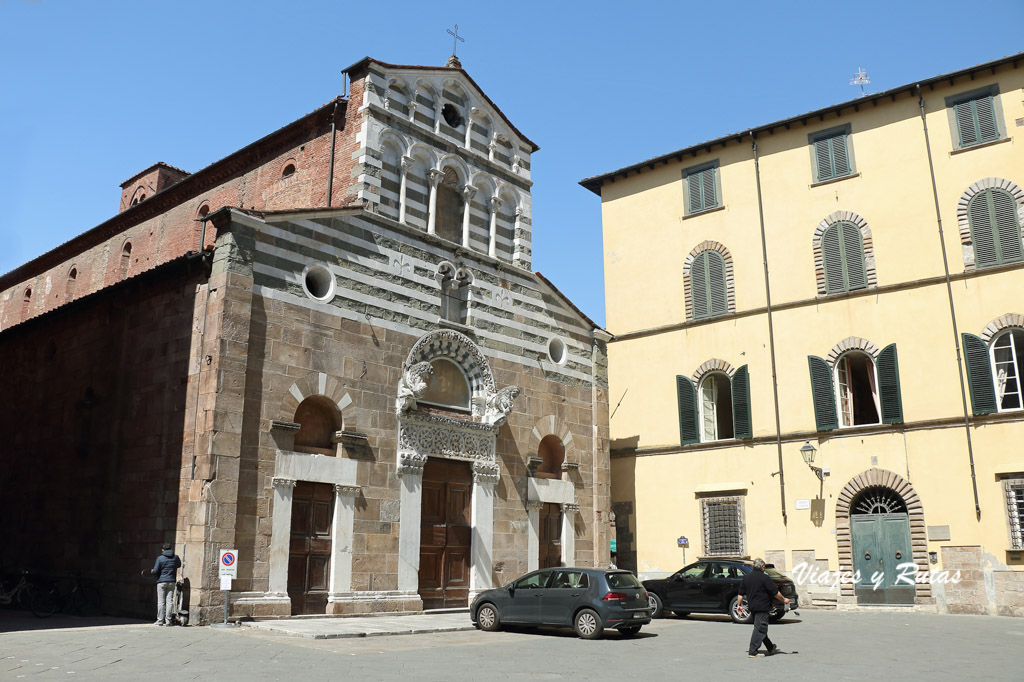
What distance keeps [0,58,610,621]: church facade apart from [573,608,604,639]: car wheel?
495cm

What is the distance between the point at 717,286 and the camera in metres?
25.9

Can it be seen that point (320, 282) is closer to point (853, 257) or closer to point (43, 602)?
point (43, 602)

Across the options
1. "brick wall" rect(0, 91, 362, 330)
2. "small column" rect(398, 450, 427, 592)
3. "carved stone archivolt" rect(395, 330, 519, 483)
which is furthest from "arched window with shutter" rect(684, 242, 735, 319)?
"brick wall" rect(0, 91, 362, 330)

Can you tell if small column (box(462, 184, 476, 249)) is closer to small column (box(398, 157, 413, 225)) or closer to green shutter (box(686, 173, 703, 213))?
small column (box(398, 157, 413, 225))

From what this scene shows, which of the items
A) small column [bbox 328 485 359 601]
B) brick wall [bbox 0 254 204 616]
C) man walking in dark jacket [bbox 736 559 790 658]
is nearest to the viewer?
man walking in dark jacket [bbox 736 559 790 658]

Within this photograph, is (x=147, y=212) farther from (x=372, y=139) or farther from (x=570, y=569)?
(x=570, y=569)

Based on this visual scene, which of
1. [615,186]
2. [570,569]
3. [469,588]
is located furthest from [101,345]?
[615,186]

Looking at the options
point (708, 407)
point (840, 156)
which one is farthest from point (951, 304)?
point (708, 407)

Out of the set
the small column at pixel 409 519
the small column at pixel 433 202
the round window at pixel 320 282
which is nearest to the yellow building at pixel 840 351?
the small column at pixel 433 202

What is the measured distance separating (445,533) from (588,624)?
5799 millimetres

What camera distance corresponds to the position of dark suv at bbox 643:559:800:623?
19484 mm

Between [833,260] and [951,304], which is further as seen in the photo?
[833,260]

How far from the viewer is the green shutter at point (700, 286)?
26.1 m

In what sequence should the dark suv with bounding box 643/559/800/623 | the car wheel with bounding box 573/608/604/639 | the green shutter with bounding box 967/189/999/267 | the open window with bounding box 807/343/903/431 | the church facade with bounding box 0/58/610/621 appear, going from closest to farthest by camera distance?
the car wheel with bounding box 573/608/604/639, the church facade with bounding box 0/58/610/621, the dark suv with bounding box 643/559/800/623, the green shutter with bounding box 967/189/999/267, the open window with bounding box 807/343/903/431
